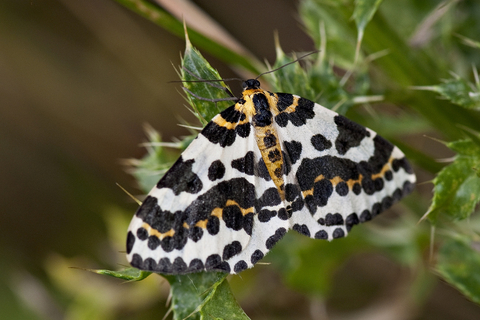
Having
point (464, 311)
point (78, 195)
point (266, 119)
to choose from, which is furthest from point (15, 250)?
point (464, 311)

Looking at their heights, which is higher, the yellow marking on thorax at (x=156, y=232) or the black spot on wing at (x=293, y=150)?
the black spot on wing at (x=293, y=150)

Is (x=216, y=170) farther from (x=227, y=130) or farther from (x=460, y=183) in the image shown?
(x=460, y=183)

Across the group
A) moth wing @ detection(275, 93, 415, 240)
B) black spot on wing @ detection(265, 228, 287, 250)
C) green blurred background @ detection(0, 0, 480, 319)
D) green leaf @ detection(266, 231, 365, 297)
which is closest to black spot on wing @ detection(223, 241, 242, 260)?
black spot on wing @ detection(265, 228, 287, 250)

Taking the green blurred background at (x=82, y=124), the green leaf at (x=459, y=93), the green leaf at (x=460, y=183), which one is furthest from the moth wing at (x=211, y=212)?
the green blurred background at (x=82, y=124)

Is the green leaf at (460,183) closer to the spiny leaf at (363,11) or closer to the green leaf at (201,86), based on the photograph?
the spiny leaf at (363,11)

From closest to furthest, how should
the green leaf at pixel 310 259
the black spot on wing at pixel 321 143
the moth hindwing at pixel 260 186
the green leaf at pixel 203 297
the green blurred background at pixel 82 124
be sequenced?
the green leaf at pixel 203 297 < the moth hindwing at pixel 260 186 < the black spot on wing at pixel 321 143 < the green leaf at pixel 310 259 < the green blurred background at pixel 82 124

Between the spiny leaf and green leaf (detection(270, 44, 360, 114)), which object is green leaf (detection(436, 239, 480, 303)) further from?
the spiny leaf

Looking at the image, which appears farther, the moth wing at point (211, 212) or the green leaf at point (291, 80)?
the green leaf at point (291, 80)
